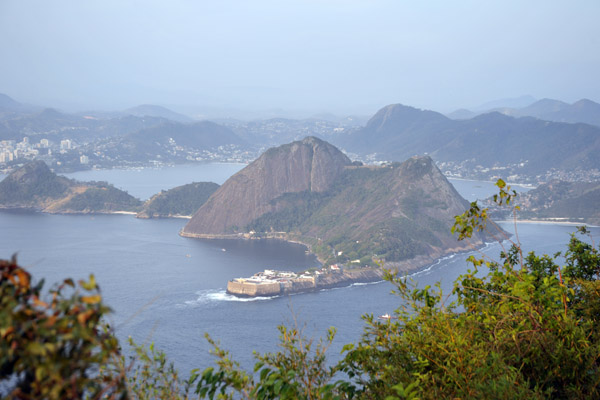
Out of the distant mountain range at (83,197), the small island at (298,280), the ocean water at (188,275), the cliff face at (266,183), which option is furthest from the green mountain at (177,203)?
the small island at (298,280)

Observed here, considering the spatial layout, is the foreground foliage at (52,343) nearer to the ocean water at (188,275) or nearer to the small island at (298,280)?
the ocean water at (188,275)

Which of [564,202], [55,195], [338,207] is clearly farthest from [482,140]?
[55,195]

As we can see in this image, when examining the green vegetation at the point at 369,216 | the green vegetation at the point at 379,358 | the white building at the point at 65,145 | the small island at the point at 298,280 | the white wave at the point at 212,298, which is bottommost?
the white wave at the point at 212,298

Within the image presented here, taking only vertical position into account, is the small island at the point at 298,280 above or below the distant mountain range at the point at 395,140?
below

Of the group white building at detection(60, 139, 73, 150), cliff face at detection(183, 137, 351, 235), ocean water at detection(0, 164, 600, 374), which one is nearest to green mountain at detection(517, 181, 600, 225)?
ocean water at detection(0, 164, 600, 374)

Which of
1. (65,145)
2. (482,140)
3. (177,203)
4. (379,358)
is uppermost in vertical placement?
(482,140)

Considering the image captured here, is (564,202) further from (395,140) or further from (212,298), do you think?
(395,140)

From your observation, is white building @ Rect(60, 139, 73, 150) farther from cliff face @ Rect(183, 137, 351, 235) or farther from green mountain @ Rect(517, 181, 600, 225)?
green mountain @ Rect(517, 181, 600, 225)
